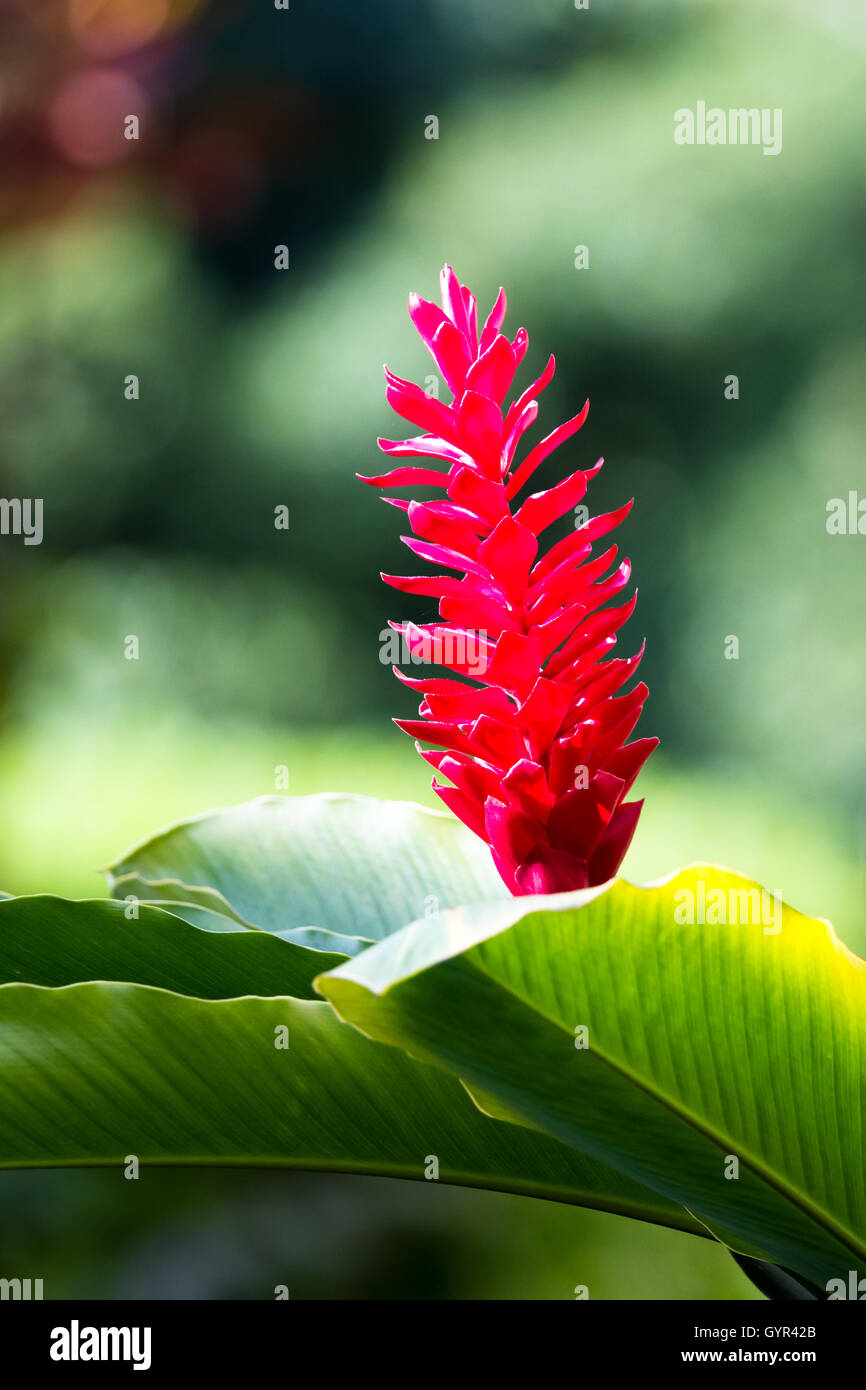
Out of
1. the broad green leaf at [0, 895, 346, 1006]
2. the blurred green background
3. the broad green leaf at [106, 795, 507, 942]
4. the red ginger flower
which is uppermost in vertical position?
the blurred green background

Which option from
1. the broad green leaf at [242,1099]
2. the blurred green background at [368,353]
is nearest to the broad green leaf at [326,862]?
the broad green leaf at [242,1099]

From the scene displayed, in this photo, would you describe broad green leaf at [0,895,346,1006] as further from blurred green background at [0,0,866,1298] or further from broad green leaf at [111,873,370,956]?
blurred green background at [0,0,866,1298]

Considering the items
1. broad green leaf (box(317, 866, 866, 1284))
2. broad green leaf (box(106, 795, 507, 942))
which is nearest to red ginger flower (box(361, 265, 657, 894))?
broad green leaf (box(317, 866, 866, 1284))

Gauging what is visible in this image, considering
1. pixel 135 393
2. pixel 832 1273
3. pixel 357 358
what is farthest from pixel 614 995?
pixel 135 393

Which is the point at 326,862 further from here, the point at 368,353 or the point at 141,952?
the point at 368,353

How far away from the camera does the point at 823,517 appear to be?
2.99 m

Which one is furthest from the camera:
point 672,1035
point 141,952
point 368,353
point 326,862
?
point 368,353

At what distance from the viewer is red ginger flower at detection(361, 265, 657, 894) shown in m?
0.46

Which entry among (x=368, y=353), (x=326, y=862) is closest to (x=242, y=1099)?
(x=326, y=862)

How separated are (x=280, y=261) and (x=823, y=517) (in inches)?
68.1

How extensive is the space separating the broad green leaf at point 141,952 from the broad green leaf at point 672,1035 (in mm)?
138

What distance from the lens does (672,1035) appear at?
0.42 m

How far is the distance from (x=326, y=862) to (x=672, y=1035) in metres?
0.31

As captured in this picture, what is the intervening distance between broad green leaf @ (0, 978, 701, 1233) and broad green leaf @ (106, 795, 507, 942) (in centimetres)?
15
